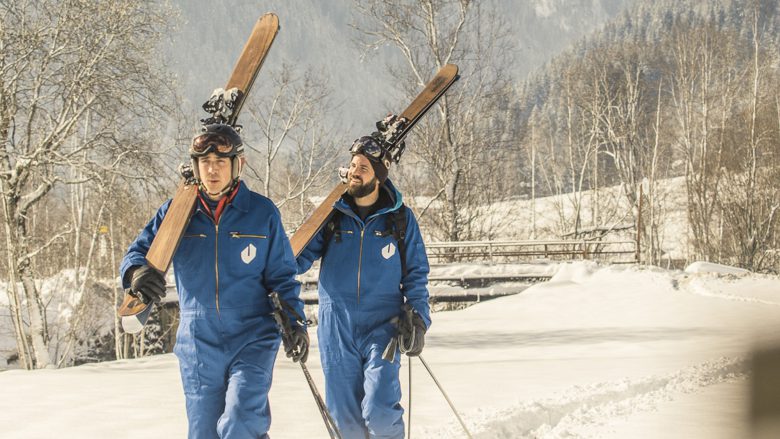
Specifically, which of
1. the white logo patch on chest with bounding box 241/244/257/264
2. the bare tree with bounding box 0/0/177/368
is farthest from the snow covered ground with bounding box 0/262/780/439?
the bare tree with bounding box 0/0/177/368

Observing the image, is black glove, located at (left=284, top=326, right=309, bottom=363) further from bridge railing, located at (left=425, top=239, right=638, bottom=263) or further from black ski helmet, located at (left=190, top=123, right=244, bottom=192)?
bridge railing, located at (left=425, top=239, right=638, bottom=263)

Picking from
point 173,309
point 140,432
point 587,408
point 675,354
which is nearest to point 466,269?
point 173,309

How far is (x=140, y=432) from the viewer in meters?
5.12

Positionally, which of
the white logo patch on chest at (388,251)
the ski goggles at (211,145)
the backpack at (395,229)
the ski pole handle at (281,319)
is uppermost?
the ski goggles at (211,145)

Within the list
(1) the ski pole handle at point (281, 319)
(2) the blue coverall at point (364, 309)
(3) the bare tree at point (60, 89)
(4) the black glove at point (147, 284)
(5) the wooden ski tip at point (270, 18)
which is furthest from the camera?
(3) the bare tree at point (60, 89)

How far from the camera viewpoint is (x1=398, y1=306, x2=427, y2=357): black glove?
13.1ft

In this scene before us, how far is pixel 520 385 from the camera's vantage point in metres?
7.01

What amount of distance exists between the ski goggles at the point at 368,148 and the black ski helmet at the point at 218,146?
1.09 m

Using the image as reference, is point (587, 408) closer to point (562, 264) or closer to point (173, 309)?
point (562, 264)

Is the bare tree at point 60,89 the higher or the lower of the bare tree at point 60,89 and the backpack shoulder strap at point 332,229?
the higher

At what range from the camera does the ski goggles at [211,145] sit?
3324 mm

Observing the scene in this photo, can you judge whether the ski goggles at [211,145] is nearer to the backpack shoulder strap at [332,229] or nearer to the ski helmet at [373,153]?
the backpack shoulder strap at [332,229]

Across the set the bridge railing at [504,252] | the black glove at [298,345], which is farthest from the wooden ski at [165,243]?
the bridge railing at [504,252]

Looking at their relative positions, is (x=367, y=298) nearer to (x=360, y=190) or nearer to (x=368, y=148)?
(x=360, y=190)
